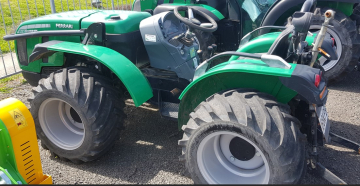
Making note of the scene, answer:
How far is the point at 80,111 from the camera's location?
2.75 meters

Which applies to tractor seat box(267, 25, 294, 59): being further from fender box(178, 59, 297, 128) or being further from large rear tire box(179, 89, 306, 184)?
large rear tire box(179, 89, 306, 184)

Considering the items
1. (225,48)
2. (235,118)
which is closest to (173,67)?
(235,118)

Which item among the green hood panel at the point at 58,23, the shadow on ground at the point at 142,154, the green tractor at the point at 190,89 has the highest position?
the green hood panel at the point at 58,23

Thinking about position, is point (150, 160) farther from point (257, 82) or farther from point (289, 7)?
point (289, 7)

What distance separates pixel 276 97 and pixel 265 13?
3.06m

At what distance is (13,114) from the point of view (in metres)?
2.35

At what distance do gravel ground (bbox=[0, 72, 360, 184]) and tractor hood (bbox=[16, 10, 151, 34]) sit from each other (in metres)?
1.16

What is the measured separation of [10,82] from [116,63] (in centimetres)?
360

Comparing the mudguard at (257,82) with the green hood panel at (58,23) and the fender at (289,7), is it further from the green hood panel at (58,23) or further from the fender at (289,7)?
the fender at (289,7)

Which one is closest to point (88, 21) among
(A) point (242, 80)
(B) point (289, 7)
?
(A) point (242, 80)

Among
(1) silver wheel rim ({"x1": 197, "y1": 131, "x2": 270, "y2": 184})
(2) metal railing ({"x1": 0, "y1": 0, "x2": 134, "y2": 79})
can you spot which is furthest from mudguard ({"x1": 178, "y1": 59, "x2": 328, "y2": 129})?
(2) metal railing ({"x1": 0, "y1": 0, "x2": 134, "y2": 79})

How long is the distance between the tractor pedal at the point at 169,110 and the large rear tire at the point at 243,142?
2.13 ft

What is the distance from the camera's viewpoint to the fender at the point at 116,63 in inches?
109

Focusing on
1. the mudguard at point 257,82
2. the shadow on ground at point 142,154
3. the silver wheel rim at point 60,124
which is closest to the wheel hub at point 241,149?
the mudguard at point 257,82
